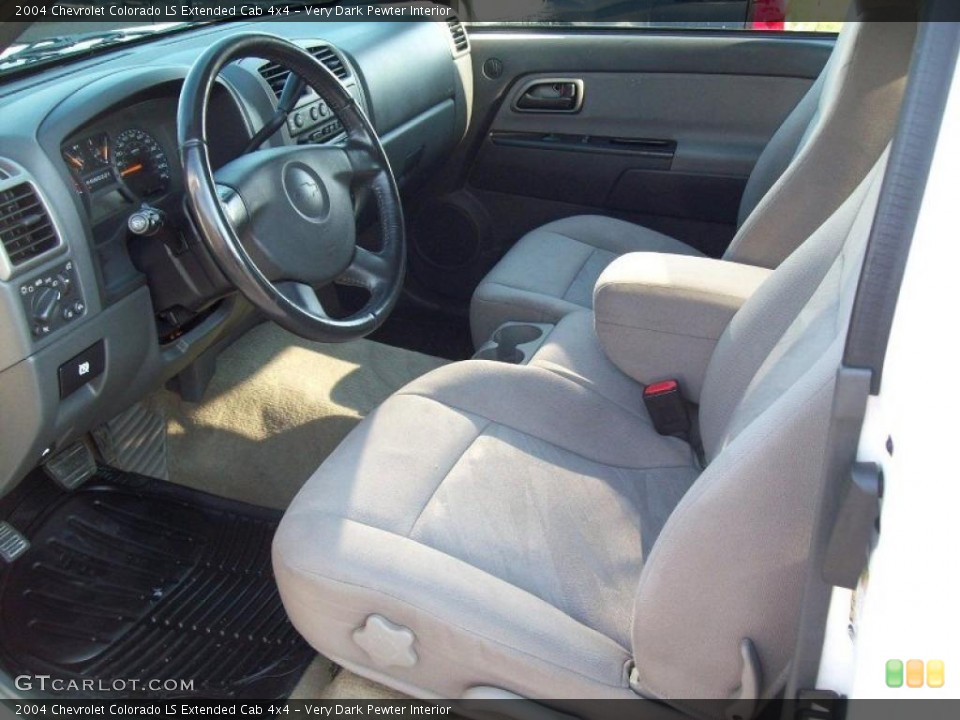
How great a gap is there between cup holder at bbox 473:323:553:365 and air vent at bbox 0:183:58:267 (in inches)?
33.2

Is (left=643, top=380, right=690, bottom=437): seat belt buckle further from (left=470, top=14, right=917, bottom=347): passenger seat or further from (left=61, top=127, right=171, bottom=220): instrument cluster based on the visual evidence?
(left=61, top=127, right=171, bottom=220): instrument cluster

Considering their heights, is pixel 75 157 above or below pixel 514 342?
above

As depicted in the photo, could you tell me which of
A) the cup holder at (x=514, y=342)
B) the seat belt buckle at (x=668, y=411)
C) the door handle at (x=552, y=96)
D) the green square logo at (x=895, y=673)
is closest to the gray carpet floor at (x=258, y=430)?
the cup holder at (x=514, y=342)

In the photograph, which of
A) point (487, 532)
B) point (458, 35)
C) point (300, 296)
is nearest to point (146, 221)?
point (300, 296)

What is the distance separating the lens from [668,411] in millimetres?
1668

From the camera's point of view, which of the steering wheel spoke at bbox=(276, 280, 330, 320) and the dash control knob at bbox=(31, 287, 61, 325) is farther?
the steering wheel spoke at bbox=(276, 280, 330, 320)

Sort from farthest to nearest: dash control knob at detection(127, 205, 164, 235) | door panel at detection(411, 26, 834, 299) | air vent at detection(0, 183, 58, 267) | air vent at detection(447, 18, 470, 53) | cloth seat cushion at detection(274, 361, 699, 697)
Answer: air vent at detection(447, 18, 470, 53)
door panel at detection(411, 26, 834, 299)
dash control knob at detection(127, 205, 164, 235)
air vent at detection(0, 183, 58, 267)
cloth seat cushion at detection(274, 361, 699, 697)

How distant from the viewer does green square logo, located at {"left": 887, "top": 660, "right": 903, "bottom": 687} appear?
812 millimetres

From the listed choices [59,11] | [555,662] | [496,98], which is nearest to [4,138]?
[59,11]

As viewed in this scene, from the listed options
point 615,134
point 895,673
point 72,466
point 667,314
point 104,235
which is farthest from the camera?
point 615,134

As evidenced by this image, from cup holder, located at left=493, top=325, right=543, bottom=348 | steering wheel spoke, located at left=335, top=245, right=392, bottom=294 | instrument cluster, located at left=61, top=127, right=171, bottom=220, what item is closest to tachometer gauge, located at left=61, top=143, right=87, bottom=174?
instrument cluster, located at left=61, top=127, right=171, bottom=220

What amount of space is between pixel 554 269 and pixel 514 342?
28 cm

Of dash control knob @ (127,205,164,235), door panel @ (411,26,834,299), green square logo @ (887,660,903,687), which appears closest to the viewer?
green square logo @ (887,660,903,687)

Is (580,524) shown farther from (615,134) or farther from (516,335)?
(615,134)
